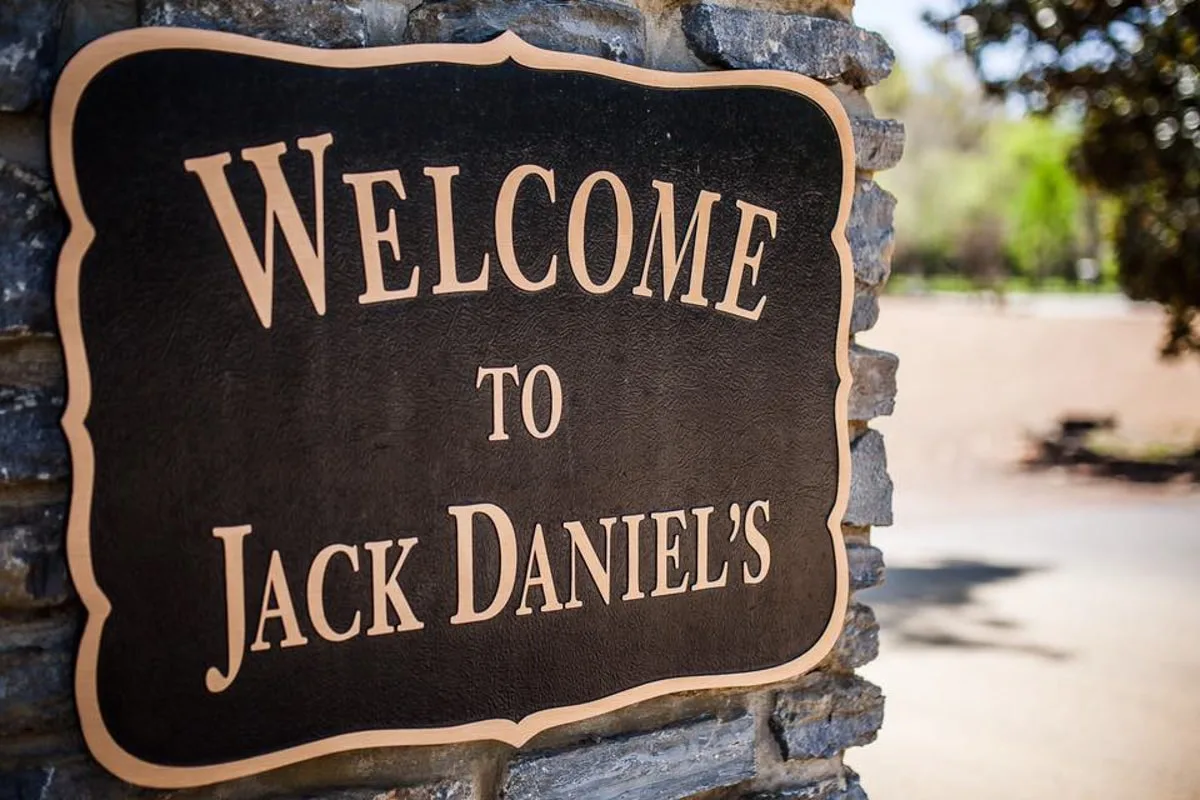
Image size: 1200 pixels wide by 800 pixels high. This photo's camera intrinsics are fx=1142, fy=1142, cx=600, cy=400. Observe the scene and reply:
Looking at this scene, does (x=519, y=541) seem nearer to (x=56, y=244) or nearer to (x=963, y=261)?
(x=56, y=244)

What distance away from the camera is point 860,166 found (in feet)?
7.02

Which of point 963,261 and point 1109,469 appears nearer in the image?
point 1109,469

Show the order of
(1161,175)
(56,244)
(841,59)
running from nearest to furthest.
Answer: (56,244) → (841,59) → (1161,175)

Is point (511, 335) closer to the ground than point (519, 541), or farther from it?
farther from it

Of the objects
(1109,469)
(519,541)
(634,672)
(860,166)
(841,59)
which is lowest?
(1109,469)

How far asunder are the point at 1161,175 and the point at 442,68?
877 cm

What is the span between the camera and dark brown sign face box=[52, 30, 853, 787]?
147 centimetres

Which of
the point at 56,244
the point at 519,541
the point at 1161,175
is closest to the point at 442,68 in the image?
the point at 56,244

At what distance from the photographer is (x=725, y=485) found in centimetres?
193

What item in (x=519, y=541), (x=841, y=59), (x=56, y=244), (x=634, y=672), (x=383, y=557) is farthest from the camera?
(x=841, y=59)

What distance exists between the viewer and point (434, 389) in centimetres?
167

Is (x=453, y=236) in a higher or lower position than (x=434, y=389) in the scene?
higher

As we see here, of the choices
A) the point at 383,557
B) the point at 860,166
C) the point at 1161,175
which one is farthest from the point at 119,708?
the point at 1161,175

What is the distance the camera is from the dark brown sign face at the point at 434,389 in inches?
58.0
